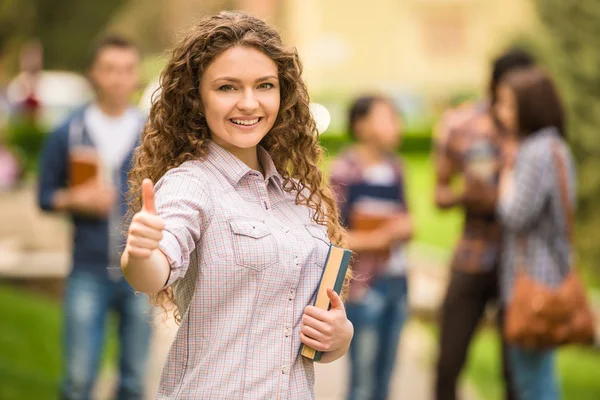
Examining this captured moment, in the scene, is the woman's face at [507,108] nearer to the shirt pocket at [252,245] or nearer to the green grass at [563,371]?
the green grass at [563,371]

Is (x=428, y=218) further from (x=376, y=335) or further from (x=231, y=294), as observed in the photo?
(x=231, y=294)

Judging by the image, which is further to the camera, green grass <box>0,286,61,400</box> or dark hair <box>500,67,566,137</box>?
green grass <box>0,286,61,400</box>

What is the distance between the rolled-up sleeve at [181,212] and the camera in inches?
84.0

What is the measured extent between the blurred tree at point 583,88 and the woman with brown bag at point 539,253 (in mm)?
5739

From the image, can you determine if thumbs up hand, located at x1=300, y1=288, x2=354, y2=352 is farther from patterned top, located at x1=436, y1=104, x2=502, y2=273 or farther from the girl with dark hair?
patterned top, located at x1=436, y1=104, x2=502, y2=273

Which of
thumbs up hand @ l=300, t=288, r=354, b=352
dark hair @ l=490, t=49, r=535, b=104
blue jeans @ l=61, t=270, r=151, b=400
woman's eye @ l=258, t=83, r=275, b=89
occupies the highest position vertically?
dark hair @ l=490, t=49, r=535, b=104

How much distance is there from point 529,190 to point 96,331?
2176 millimetres

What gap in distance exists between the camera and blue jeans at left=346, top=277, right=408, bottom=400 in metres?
5.04

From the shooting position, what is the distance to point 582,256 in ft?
33.4

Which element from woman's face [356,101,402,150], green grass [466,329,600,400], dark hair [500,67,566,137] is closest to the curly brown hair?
dark hair [500,67,566,137]

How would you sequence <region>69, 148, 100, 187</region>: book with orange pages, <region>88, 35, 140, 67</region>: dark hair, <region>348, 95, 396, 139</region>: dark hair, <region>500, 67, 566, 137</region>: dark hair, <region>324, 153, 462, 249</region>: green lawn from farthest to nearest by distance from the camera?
<region>324, 153, 462, 249</region>: green lawn, <region>348, 95, 396, 139</region>: dark hair, <region>88, 35, 140, 67</region>: dark hair, <region>69, 148, 100, 187</region>: book with orange pages, <region>500, 67, 566, 137</region>: dark hair

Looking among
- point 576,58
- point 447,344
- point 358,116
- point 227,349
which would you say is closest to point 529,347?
point 447,344

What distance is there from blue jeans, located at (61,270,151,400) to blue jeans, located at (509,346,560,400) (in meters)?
1.78

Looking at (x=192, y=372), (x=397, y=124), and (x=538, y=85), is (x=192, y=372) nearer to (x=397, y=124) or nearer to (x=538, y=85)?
(x=538, y=85)
